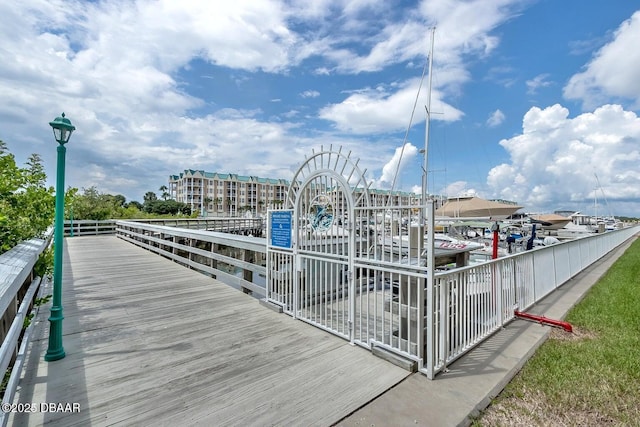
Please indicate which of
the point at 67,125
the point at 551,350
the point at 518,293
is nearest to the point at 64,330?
the point at 67,125

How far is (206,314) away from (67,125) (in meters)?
2.93

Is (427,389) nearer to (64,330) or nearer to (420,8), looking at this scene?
(64,330)

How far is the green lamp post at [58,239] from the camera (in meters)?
2.90

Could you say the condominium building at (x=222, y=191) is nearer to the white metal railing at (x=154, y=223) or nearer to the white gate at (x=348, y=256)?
the white metal railing at (x=154, y=223)

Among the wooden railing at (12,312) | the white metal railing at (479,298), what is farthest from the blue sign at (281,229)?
the wooden railing at (12,312)

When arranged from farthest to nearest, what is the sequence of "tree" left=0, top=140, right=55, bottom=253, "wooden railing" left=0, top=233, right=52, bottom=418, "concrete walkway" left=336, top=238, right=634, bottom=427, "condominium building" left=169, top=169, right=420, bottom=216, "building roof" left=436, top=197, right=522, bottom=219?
"condominium building" left=169, top=169, right=420, bottom=216, "building roof" left=436, top=197, right=522, bottom=219, "tree" left=0, top=140, right=55, bottom=253, "concrete walkway" left=336, top=238, right=634, bottom=427, "wooden railing" left=0, top=233, right=52, bottom=418

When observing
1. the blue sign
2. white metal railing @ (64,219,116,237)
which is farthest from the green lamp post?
white metal railing @ (64,219,116,237)

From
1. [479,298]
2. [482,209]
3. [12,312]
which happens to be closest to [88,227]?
[12,312]

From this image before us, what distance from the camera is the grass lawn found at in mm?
2293

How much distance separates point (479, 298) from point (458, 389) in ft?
4.03

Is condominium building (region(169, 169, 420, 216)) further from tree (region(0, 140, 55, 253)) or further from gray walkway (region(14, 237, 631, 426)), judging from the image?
gray walkway (region(14, 237, 631, 426))

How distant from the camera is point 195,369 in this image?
9.45 feet

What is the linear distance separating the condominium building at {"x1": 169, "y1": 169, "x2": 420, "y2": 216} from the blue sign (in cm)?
7040

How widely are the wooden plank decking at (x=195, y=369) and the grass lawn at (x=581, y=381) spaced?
102 centimetres
